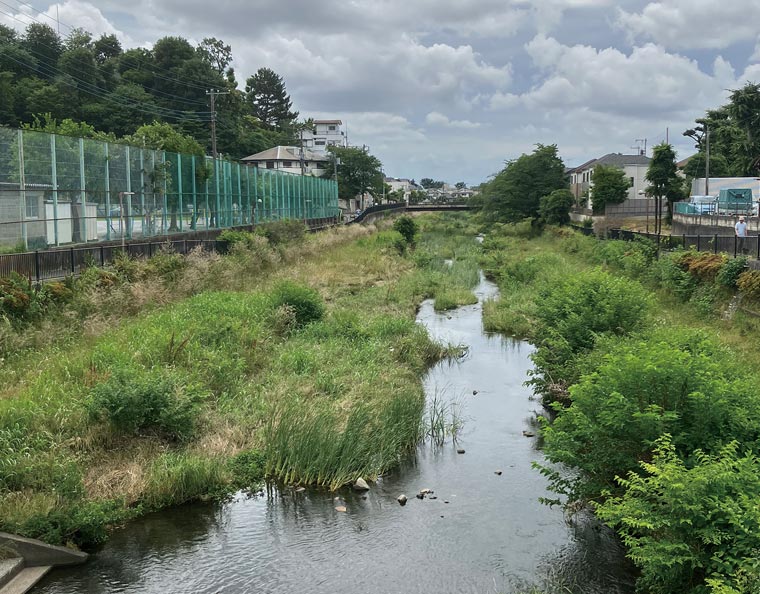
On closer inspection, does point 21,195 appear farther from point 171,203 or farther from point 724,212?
point 724,212

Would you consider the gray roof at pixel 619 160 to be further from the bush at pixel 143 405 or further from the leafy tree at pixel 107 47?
the bush at pixel 143 405

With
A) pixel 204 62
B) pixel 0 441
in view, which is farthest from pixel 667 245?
pixel 204 62

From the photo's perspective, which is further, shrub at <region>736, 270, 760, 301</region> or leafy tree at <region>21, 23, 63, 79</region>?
leafy tree at <region>21, 23, 63, 79</region>

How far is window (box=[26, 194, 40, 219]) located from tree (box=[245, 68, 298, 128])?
321 feet

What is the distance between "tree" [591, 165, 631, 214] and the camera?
6244cm

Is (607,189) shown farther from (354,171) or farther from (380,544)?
A: (380,544)

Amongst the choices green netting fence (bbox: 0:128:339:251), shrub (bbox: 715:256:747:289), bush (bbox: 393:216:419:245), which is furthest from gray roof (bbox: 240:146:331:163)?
shrub (bbox: 715:256:747:289)

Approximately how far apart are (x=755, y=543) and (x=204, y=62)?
8722 centimetres

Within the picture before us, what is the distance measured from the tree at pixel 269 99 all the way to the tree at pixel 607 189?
67.1 metres

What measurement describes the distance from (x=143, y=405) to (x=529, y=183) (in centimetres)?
5669

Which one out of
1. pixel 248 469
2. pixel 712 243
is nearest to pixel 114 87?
pixel 712 243

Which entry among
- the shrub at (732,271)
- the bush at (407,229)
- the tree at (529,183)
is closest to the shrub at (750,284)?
the shrub at (732,271)

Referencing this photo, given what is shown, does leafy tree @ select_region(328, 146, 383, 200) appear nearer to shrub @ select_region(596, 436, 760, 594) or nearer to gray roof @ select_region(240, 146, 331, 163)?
gray roof @ select_region(240, 146, 331, 163)

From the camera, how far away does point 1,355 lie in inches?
532
